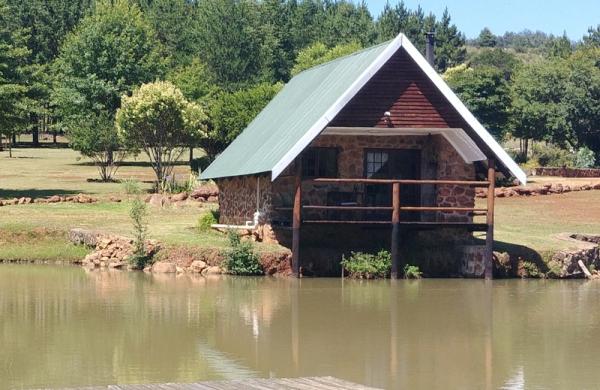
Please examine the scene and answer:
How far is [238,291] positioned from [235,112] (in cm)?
3125

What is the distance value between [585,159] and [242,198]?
41.2 m

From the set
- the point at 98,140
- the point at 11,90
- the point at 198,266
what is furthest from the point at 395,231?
the point at 98,140

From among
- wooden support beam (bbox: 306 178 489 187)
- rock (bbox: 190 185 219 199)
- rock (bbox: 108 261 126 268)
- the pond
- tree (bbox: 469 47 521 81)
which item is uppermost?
tree (bbox: 469 47 521 81)

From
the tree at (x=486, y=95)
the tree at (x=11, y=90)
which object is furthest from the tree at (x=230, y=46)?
the tree at (x=11, y=90)

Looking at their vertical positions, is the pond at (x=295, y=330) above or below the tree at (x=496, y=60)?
below

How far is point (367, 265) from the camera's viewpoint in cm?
2650

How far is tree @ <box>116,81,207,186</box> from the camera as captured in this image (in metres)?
44.5

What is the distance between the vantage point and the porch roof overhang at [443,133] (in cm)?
2728

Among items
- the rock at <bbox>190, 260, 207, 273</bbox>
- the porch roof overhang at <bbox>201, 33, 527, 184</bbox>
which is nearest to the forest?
the porch roof overhang at <bbox>201, 33, 527, 184</bbox>

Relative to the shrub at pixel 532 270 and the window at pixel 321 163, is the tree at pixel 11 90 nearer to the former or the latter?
the window at pixel 321 163

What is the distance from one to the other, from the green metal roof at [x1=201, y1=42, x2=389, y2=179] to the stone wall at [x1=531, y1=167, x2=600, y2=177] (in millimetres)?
26849

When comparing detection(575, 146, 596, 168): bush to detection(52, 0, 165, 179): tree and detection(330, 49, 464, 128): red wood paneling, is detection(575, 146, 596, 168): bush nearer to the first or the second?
detection(52, 0, 165, 179): tree

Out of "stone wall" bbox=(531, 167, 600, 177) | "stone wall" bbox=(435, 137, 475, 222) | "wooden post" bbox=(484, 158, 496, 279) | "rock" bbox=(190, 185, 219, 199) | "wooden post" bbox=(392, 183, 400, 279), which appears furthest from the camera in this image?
"stone wall" bbox=(531, 167, 600, 177)

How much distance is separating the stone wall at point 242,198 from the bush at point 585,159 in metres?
38.5
